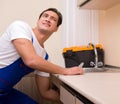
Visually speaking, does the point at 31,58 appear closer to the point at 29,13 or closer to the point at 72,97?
the point at 72,97

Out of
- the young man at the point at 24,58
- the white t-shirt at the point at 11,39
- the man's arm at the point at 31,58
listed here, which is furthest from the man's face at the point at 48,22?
the man's arm at the point at 31,58

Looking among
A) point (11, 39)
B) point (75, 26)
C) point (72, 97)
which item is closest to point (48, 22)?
point (11, 39)

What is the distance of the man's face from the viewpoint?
1.89m

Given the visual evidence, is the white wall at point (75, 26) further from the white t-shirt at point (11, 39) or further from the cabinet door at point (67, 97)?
the cabinet door at point (67, 97)

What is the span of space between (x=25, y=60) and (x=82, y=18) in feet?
3.89

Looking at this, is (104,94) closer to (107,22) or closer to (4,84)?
(4,84)

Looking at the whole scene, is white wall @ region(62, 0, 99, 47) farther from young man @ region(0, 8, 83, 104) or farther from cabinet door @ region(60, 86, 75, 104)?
cabinet door @ region(60, 86, 75, 104)

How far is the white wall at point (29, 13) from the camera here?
8.19ft

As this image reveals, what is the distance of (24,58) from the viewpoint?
1583 mm

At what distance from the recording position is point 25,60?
1581 mm

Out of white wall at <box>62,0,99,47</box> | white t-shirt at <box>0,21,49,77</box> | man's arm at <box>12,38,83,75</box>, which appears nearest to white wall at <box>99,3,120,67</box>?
white wall at <box>62,0,99,47</box>

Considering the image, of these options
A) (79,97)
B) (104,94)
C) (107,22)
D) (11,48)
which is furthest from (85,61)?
(104,94)

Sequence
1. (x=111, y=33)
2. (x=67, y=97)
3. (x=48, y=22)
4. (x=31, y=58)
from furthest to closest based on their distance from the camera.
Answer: (x=111, y=33) → (x=48, y=22) → (x=31, y=58) → (x=67, y=97)

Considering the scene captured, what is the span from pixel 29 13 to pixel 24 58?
3.52 feet
